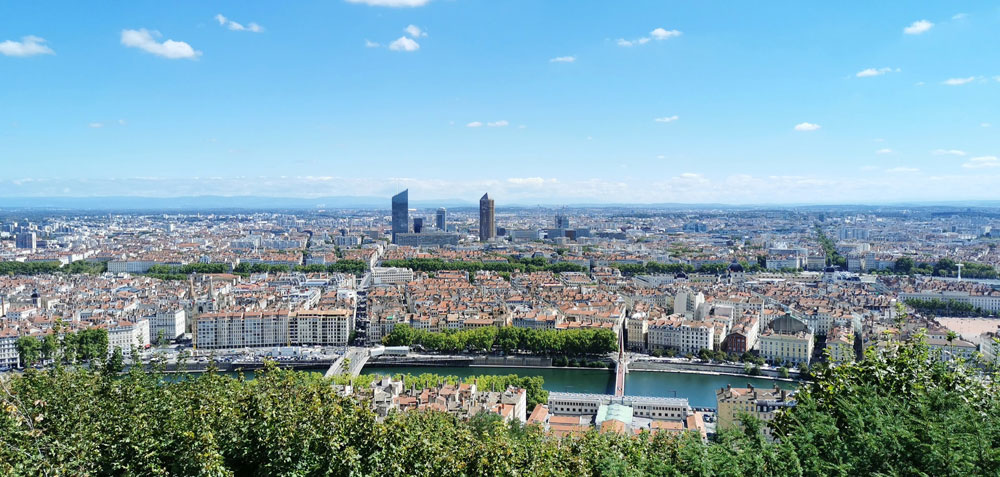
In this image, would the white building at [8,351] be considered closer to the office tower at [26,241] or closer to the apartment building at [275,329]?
the apartment building at [275,329]

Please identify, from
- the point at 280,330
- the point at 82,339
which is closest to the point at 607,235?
the point at 280,330

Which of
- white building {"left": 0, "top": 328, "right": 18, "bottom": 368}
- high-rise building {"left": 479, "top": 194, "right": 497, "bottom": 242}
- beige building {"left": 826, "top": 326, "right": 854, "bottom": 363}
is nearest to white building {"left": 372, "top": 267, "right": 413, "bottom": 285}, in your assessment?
white building {"left": 0, "top": 328, "right": 18, "bottom": 368}

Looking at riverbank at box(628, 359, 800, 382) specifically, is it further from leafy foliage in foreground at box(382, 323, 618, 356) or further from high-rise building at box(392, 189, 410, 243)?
high-rise building at box(392, 189, 410, 243)

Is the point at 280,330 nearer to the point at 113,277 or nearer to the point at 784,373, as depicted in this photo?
the point at 784,373

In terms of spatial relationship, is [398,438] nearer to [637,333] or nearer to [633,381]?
[633,381]

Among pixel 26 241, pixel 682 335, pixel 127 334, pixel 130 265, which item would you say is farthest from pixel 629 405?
pixel 26 241
